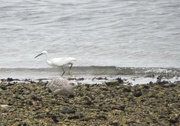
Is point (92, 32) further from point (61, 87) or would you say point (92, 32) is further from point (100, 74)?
point (61, 87)

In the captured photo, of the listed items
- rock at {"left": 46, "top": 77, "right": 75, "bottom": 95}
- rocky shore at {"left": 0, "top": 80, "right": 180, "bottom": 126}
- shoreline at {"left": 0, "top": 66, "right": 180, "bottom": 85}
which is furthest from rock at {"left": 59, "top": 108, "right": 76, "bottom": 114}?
shoreline at {"left": 0, "top": 66, "right": 180, "bottom": 85}

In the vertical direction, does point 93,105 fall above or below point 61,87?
below

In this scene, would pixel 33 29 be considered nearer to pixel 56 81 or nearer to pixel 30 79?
pixel 30 79

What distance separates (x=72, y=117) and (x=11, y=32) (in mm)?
11681

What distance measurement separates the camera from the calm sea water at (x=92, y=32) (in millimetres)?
16578

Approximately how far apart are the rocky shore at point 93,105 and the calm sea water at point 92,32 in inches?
161

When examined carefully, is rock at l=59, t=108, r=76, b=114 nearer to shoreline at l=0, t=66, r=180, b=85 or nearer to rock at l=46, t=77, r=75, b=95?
rock at l=46, t=77, r=75, b=95

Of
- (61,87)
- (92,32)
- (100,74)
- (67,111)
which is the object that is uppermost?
(92,32)

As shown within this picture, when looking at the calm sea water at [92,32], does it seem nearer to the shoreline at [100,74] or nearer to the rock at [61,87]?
the shoreline at [100,74]

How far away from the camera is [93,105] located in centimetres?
991

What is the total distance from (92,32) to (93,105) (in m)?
10.5

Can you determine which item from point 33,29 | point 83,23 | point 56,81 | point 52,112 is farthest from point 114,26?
point 52,112

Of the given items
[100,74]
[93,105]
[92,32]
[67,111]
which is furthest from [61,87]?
[92,32]

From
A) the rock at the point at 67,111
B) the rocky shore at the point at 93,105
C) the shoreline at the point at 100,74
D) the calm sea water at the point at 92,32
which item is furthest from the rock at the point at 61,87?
the calm sea water at the point at 92,32
